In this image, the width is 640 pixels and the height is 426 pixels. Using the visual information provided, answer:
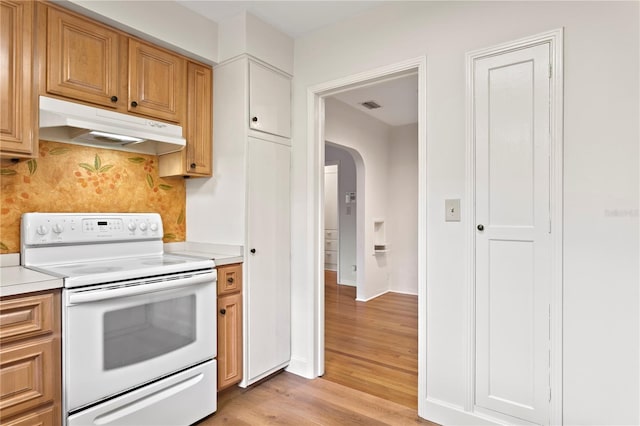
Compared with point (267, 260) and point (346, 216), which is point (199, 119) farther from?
point (346, 216)

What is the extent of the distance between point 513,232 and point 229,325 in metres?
1.71

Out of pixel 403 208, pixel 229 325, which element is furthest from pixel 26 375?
pixel 403 208

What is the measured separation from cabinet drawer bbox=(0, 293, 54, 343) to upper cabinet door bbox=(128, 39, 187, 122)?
1162mm

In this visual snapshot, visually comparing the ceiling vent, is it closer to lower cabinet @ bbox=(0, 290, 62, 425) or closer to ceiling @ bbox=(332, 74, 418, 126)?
ceiling @ bbox=(332, 74, 418, 126)

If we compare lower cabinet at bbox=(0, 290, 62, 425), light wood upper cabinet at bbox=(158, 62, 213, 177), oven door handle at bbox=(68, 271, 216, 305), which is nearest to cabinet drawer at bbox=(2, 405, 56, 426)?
lower cabinet at bbox=(0, 290, 62, 425)

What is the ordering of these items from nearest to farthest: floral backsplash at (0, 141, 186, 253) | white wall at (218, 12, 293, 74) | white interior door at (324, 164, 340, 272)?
floral backsplash at (0, 141, 186, 253) → white wall at (218, 12, 293, 74) → white interior door at (324, 164, 340, 272)

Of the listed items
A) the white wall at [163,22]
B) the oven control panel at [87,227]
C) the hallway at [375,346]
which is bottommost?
the hallway at [375,346]

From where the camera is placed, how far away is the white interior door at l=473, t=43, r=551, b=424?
1741 millimetres

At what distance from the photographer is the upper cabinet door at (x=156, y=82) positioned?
211 cm

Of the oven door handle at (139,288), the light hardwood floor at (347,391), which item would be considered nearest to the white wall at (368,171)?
the light hardwood floor at (347,391)

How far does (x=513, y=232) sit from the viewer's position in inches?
71.2

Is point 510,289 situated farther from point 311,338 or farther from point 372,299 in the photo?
point 372,299

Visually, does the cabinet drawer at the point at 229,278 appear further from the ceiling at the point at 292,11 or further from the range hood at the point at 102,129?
the ceiling at the point at 292,11

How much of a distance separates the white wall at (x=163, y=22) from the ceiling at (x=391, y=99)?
1.34 meters
